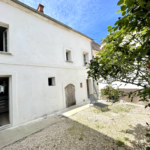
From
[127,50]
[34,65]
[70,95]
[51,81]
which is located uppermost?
[34,65]

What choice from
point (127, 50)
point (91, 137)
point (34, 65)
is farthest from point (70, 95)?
point (127, 50)

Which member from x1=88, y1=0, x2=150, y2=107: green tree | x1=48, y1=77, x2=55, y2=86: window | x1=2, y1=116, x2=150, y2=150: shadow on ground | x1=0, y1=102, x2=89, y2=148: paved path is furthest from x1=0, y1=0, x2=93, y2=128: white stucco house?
x1=88, y1=0, x2=150, y2=107: green tree

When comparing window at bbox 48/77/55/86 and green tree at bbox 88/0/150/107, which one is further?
window at bbox 48/77/55/86

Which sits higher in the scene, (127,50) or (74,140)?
(127,50)

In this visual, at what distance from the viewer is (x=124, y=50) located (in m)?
1.62

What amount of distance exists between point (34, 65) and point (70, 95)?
12.9 feet

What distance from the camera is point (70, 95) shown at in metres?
8.08

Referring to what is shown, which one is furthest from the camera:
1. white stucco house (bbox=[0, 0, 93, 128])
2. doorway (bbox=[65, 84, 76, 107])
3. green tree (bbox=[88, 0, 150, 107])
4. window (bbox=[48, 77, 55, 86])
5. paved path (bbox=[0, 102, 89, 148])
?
doorway (bbox=[65, 84, 76, 107])

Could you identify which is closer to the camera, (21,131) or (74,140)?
(74,140)

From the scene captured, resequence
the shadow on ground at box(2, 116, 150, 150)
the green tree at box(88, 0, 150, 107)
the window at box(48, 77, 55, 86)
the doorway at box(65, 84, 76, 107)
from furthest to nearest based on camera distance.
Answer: the doorway at box(65, 84, 76, 107), the window at box(48, 77, 55, 86), the shadow on ground at box(2, 116, 150, 150), the green tree at box(88, 0, 150, 107)

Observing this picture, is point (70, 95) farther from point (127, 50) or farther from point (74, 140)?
point (127, 50)

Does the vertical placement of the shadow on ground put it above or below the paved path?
below

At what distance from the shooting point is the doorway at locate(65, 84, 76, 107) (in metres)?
7.81

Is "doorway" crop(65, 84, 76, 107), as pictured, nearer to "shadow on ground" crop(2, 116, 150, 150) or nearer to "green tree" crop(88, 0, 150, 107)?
"shadow on ground" crop(2, 116, 150, 150)
